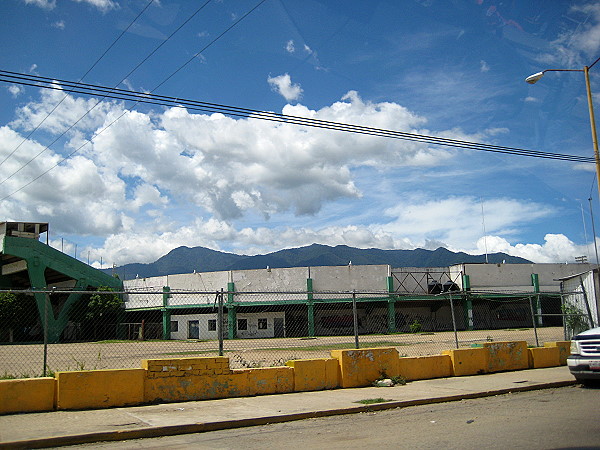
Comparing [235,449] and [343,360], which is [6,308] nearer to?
[343,360]

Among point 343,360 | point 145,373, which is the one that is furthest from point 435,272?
point 145,373

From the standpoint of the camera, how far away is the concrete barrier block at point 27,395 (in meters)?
8.92

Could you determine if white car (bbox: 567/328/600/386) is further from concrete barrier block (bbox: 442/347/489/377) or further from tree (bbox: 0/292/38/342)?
tree (bbox: 0/292/38/342)

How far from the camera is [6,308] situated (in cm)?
3738

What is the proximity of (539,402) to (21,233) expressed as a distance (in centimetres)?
4526

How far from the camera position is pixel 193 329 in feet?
150

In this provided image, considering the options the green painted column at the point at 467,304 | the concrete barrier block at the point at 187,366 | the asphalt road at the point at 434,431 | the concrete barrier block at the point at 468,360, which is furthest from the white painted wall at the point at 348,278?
the asphalt road at the point at 434,431

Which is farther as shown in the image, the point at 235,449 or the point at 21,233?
the point at 21,233

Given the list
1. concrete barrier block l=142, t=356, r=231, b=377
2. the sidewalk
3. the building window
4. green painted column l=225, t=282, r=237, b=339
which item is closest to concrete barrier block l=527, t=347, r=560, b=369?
the sidewalk

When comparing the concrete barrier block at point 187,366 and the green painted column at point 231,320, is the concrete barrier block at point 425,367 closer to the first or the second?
the concrete barrier block at point 187,366

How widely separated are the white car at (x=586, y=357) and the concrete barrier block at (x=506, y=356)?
124 inches

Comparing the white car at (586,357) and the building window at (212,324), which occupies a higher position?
the building window at (212,324)

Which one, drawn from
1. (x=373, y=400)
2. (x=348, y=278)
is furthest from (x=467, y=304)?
(x=373, y=400)

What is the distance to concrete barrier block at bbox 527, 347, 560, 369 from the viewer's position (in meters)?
16.1
